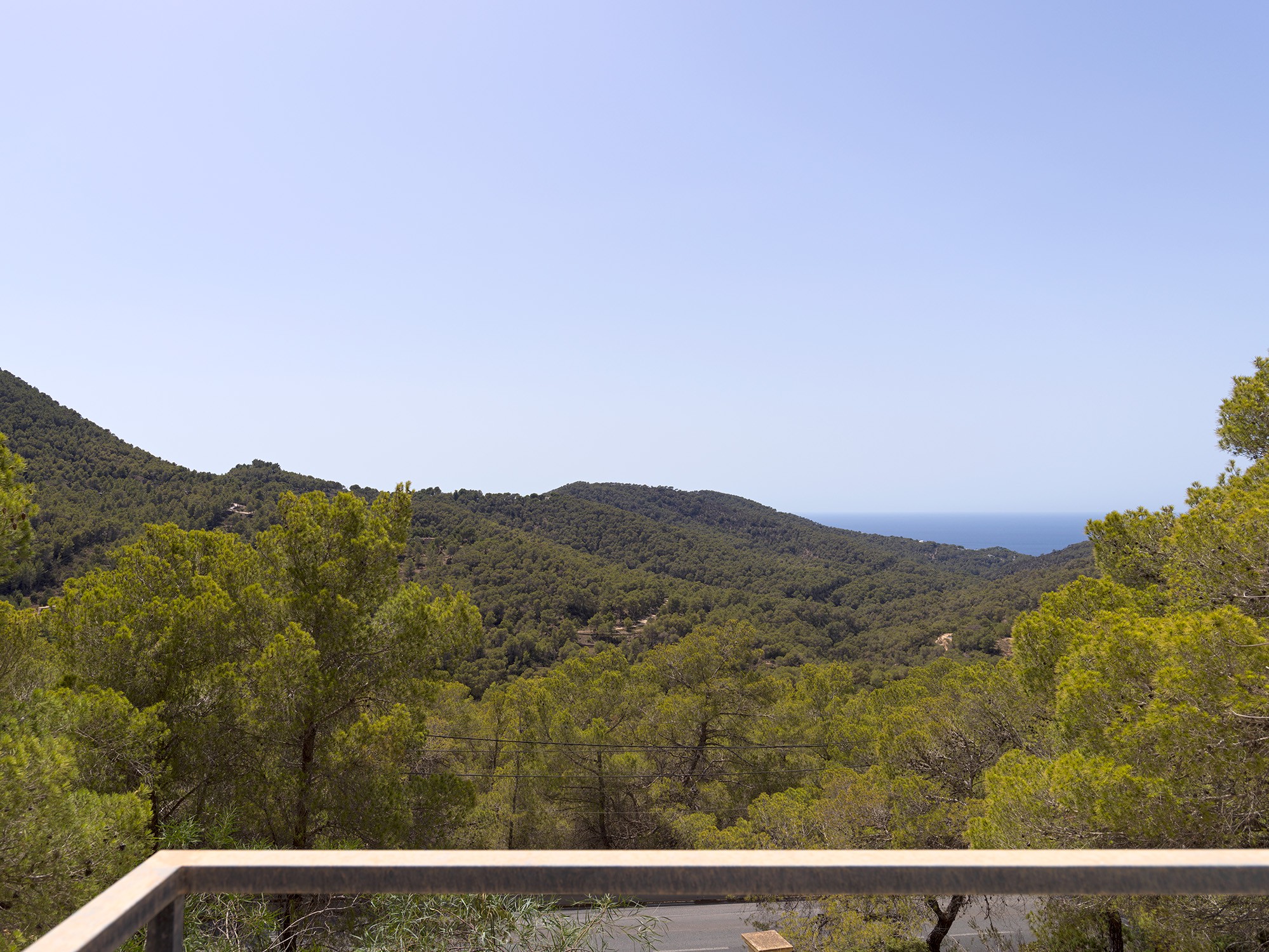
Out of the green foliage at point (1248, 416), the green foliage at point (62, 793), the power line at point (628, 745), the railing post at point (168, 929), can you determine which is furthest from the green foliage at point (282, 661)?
the green foliage at point (1248, 416)

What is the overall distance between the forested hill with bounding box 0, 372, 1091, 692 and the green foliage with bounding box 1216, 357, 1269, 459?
77.8ft

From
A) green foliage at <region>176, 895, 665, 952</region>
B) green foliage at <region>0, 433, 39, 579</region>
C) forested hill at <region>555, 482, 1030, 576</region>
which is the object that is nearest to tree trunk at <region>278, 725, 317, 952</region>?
green foliage at <region>0, 433, 39, 579</region>

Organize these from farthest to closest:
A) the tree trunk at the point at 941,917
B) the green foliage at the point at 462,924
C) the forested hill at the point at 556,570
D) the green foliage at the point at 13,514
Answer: the forested hill at the point at 556,570 → the tree trunk at the point at 941,917 → the green foliage at the point at 13,514 → the green foliage at the point at 462,924

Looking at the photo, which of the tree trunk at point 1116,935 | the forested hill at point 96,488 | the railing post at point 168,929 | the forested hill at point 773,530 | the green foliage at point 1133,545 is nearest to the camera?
the railing post at point 168,929

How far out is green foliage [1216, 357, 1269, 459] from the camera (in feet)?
21.4

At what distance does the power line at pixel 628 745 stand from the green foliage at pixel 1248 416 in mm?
9915

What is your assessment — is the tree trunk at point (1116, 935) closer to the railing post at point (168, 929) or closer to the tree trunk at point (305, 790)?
the tree trunk at point (305, 790)

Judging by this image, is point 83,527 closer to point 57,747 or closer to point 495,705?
point 495,705

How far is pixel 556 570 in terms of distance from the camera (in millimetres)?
46562

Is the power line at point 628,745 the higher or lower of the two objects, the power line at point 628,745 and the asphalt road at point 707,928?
the higher

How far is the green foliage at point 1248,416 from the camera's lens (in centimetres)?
652

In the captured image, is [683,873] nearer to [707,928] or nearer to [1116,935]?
[1116,935]

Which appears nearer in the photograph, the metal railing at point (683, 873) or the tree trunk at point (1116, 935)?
the metal railing at point (683, 873)

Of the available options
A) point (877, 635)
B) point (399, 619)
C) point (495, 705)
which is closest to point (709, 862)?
point (399, 619)
